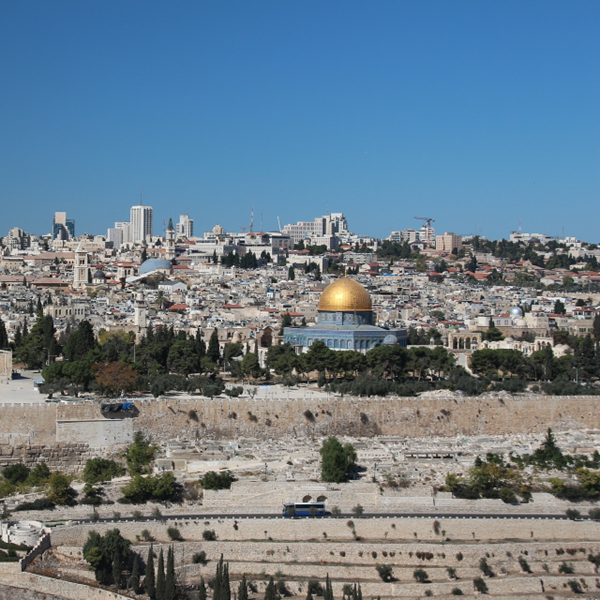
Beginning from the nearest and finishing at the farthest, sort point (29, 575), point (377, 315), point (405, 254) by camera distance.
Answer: point (29, 575) < point (377, 315) < point (405, 254)

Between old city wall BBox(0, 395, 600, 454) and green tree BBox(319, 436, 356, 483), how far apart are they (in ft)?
13.7

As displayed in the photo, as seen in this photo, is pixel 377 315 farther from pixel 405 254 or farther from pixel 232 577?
pixel 405 254

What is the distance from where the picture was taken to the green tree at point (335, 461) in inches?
987

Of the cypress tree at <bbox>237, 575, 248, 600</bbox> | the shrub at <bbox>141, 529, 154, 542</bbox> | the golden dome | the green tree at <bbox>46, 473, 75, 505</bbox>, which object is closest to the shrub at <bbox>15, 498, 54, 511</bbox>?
the green tree at <bbox>46, 473, 75, 505</bbox>

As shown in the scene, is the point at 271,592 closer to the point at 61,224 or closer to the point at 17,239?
the point at 17,239

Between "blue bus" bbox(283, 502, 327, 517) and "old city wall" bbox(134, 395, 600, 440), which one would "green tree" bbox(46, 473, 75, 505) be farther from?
"old city wall" bbox(134, 395, 600, 440)

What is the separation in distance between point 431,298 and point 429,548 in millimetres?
49162

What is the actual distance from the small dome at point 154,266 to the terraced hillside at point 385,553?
56.5m

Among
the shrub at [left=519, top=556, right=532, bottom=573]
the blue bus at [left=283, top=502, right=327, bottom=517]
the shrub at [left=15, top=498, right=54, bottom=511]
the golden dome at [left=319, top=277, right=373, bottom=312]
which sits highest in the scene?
the golden dome at [left=319, top=277, right=373, bottom=312]

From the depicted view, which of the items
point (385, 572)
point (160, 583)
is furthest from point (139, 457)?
point (385, 572)

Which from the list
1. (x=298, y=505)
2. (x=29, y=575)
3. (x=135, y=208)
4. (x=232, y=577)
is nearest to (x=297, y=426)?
(x=298, y=505)

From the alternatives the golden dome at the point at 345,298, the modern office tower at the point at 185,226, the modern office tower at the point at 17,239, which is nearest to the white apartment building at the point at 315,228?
the modern office tower at the point at 185,226

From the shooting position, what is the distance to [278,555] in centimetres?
2197

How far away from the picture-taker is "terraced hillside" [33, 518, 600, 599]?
840 inches
